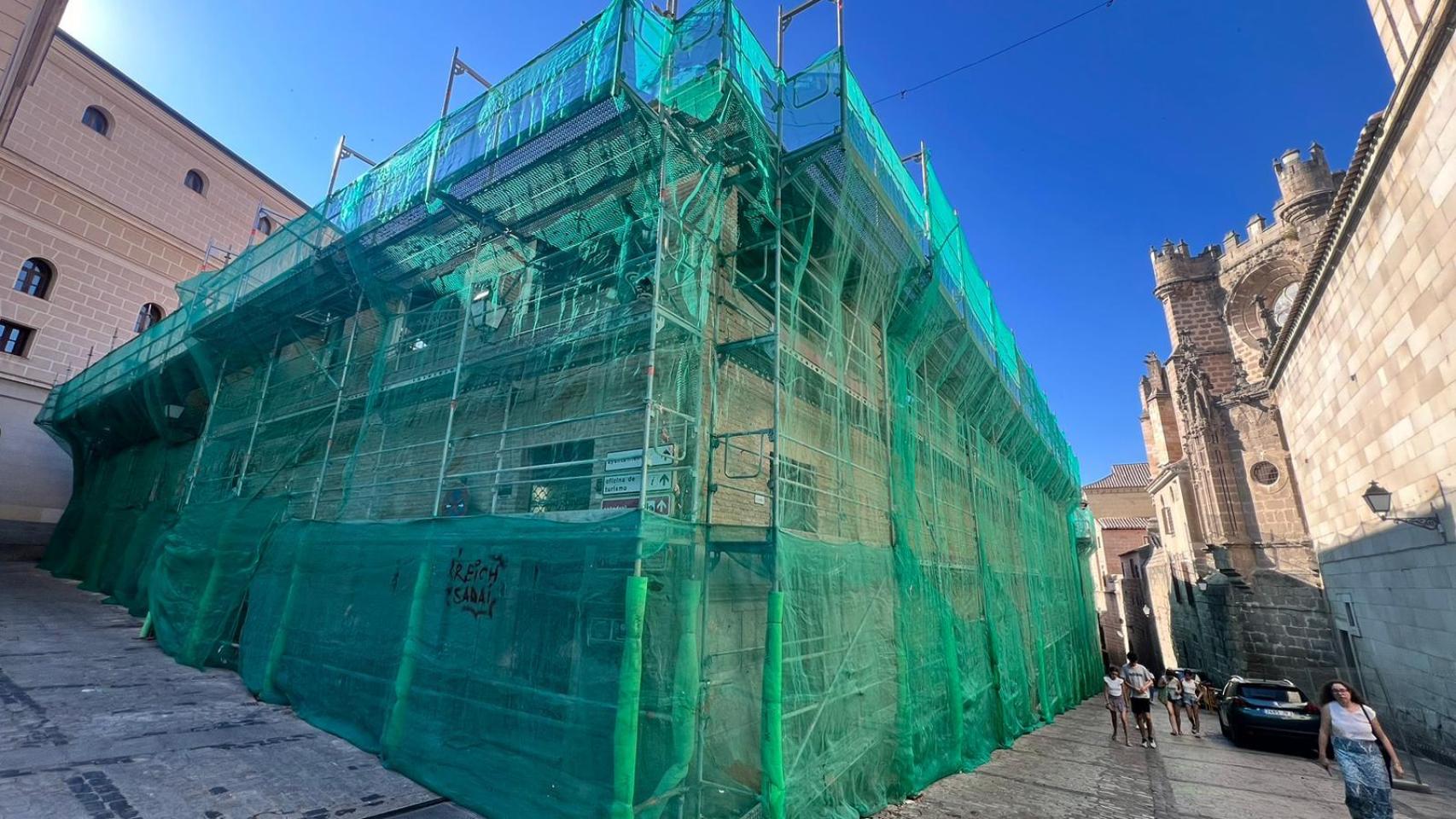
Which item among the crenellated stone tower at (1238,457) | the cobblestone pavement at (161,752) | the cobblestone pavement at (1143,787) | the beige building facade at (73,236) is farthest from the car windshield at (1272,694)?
the beige building facade at (73,236)

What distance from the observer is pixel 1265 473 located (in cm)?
2230

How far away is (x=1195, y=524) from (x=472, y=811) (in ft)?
94.0

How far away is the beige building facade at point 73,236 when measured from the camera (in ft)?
57.8

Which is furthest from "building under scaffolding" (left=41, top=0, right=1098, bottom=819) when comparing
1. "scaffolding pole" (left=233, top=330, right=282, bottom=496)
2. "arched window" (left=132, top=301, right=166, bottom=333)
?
"arched window" (left=132, top=301, right=166, bottom=333)

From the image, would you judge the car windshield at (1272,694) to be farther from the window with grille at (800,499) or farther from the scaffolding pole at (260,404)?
the scaffolding pole at (260,404)

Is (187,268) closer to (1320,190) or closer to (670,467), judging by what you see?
(670,467)

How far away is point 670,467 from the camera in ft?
19.0

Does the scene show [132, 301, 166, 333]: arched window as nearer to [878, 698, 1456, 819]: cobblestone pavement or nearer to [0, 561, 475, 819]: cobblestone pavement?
[0, 561, 475, 819]: cobblestone pavement

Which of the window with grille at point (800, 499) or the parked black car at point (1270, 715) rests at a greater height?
the window with grille at point (800, 499)

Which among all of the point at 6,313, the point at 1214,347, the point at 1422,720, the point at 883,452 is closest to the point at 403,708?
the point at 883,452

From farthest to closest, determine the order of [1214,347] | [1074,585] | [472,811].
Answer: [1214,347] < [1074,585] < [472,811]

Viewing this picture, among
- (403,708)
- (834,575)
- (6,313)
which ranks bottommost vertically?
(403,708)

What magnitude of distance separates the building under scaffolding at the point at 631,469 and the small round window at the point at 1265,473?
59.4 ft

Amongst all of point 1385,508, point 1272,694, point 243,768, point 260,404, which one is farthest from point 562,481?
point 1272,694
